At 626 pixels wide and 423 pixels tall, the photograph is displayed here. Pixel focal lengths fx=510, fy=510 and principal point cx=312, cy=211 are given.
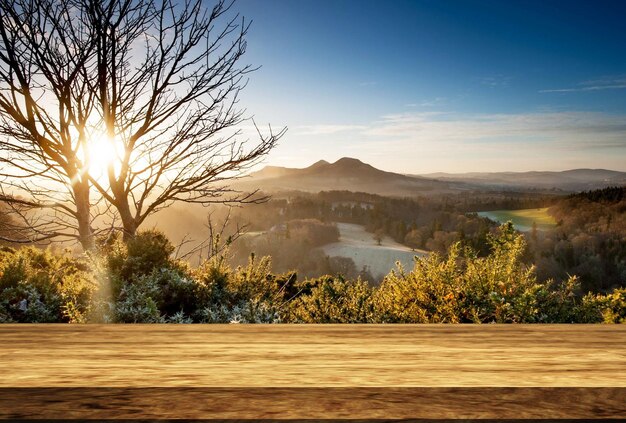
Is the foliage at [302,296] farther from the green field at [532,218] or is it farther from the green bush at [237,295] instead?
the green field at [532,218]

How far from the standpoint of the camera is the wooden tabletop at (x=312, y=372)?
970 millimetres

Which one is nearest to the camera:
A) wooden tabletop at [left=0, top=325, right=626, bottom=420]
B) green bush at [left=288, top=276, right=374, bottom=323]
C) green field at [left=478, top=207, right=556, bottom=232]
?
wooden tabletop at [left=0, top=325, right=626, bottom=420]

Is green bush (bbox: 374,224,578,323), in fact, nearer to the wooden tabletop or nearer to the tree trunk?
the wooden tabletop

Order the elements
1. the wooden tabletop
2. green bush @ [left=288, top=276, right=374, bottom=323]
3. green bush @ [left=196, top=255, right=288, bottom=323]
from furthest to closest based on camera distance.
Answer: green bush @ [left=196, top=255, right=288, bottom=323], green bush @ [left=288, top=276, right=374, bottom=323], the wooden tabletop

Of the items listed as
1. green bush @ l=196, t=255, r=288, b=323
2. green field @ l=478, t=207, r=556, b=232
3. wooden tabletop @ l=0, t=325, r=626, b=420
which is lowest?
green field @ l=478, t=207, r=556, b=232

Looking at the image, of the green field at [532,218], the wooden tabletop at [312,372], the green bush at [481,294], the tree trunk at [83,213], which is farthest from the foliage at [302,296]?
the green field at [532,218]

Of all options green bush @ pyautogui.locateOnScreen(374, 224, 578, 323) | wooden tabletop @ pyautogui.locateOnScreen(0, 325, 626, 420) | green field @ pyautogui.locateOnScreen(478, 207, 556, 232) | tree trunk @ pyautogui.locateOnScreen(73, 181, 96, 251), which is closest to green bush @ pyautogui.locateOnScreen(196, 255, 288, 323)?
green bush @ pyautogui.locateOnScreen(374, 224, 578, 323)

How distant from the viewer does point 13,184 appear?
8.29m

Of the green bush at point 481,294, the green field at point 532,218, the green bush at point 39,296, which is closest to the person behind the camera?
the green bush at point 481,294

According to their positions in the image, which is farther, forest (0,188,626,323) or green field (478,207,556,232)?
green field (478,207,556,232)

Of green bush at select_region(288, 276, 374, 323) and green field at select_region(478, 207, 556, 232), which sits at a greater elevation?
green bush at select_region(288, 276, 374, 323)

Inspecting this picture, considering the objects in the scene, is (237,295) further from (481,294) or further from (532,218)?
(532,218)

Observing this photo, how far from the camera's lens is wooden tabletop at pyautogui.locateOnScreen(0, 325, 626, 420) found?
0.97 m

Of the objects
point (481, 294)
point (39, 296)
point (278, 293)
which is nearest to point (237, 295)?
point (278, 293)
